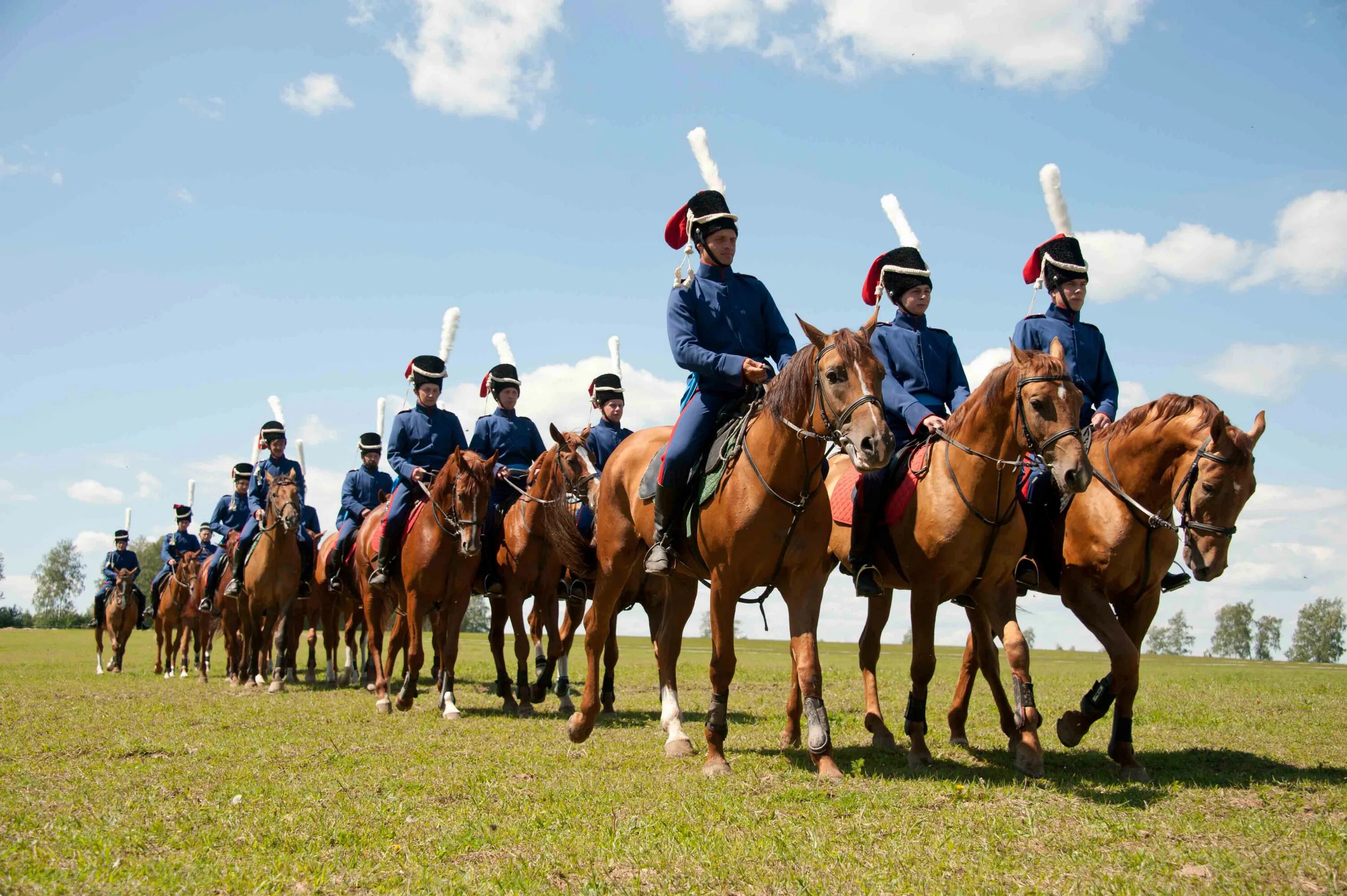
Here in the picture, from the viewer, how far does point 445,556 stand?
12836 mm

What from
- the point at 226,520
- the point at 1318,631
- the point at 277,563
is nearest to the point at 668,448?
the point at 277,563

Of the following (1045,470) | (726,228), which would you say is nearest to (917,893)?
(1045,470)

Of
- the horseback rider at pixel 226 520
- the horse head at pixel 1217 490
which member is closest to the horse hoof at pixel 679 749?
the horse head at pixel 1217 490

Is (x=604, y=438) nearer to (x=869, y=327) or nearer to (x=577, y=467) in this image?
(x=577, y=467)

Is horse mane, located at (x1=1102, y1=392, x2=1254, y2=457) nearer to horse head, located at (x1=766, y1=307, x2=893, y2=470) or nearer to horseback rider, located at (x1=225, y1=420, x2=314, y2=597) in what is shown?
horse head, located at (x1=766, y1=307, x2=893, y2=470)

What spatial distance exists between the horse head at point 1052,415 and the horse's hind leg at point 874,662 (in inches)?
87.4

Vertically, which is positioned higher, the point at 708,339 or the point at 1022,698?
the point at 708,339

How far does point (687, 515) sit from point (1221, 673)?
753 inches

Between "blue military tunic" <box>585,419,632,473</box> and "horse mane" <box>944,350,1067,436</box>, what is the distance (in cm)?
650

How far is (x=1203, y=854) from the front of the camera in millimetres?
5070

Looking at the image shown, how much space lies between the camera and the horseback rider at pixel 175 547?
2547cm

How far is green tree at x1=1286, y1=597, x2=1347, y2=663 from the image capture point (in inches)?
3620

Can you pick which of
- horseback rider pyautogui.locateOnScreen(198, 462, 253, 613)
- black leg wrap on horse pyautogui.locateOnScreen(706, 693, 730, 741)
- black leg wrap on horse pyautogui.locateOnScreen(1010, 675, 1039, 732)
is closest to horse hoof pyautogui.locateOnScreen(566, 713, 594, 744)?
black leg wrap on horse pyautogui.locateOnScreen(706, 693, 730, 741)

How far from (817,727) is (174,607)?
21.4 meters
